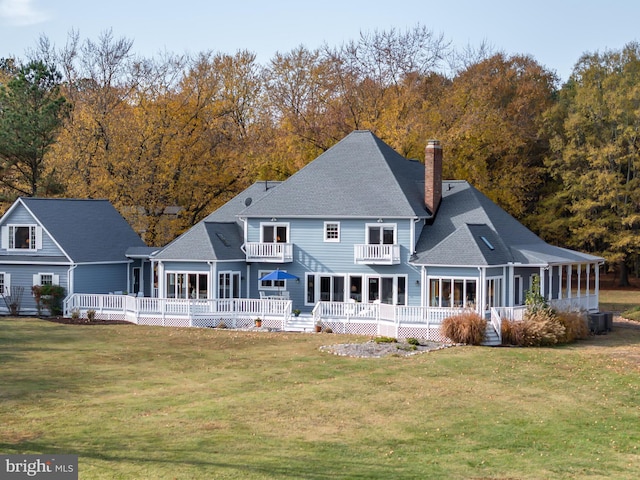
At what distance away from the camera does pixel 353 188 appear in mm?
43750

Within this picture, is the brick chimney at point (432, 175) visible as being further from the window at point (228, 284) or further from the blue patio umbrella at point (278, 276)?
the window at point (228, 284)

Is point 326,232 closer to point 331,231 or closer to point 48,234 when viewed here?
point 331,231

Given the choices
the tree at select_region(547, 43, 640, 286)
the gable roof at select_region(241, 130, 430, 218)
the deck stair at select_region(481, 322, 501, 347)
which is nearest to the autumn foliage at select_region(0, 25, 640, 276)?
the tree at select_region(547, 43, 640, 286)

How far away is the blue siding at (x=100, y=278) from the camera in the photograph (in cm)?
4478

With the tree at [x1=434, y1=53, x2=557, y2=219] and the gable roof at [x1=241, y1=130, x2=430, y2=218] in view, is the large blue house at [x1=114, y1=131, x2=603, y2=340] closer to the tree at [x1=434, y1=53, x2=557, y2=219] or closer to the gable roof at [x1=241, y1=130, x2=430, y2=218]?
the gable roof at [x1=241, y1=130, x2=430, y2=218]

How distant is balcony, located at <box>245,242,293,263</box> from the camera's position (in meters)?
43.2

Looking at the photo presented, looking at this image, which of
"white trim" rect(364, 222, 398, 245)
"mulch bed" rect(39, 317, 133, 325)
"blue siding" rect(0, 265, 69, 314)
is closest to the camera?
"mulch bed" rect(39, 317, 133, 325)

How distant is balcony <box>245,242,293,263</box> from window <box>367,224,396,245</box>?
3959mm

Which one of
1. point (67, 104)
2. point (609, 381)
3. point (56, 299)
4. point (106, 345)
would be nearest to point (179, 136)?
point (67, 104)

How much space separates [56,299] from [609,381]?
89.6 ft

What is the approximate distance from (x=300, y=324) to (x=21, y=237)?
1613 centimetres

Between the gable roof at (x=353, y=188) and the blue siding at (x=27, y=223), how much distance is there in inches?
387

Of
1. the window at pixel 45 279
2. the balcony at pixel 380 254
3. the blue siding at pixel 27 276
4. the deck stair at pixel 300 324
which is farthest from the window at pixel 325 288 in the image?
the window at pixel 45 279

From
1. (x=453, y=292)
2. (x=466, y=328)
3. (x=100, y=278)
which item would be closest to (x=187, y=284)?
(x=100, y=278)
